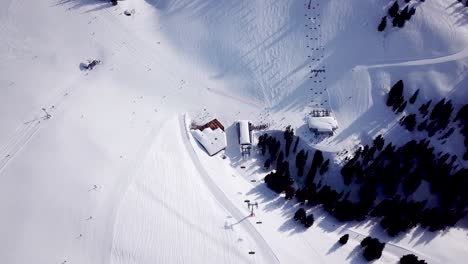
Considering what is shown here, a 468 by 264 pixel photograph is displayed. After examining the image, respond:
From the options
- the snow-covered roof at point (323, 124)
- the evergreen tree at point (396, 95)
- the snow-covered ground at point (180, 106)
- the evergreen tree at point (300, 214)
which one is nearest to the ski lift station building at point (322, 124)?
the snow-covered roof at point (323, 124)

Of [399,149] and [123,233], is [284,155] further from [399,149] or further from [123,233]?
[123,233]

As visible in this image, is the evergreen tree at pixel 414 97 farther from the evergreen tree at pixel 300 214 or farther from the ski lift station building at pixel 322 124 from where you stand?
the evergreen tree at pixel 300 214

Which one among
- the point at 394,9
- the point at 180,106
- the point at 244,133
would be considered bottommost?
the point at 244,133

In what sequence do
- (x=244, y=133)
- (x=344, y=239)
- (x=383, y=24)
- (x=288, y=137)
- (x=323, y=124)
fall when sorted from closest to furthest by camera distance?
(x=344, y=239) < (x=244, y=133) < (x=288, y=137) < (x=323, y=124) < (x=383, y=24)

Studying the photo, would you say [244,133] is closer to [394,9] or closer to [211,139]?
[211,139]

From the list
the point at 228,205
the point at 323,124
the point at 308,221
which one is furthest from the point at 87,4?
the point at 308,221

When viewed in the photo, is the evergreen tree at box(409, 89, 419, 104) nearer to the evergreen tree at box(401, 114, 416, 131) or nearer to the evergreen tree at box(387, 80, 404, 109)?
the evergreen tree at box(387, 80, 404, 109)
